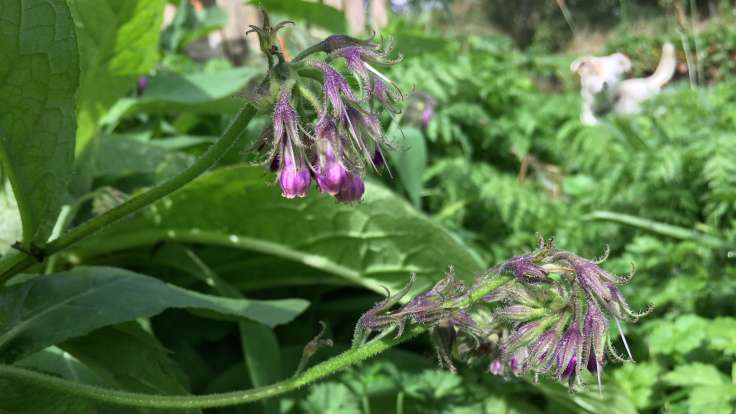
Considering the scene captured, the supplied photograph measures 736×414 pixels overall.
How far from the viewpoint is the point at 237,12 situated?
5703 mm

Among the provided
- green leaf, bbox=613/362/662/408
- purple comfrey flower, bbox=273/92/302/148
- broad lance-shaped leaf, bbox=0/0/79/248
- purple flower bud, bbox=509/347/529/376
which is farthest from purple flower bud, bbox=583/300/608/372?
broad lance-shaped leaf, bbox=0/0/79/248

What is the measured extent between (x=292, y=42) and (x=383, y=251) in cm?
176

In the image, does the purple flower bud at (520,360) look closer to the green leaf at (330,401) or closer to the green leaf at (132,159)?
the green leaf at (330,401)

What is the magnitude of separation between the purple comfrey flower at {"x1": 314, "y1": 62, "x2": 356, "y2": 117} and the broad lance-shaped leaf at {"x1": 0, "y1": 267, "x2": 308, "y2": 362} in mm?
553

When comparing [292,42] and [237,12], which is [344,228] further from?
[237,12]

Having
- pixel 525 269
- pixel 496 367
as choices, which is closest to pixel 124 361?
pixel 496 367

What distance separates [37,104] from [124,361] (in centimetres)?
51

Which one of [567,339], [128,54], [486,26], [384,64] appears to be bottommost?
[486,26]

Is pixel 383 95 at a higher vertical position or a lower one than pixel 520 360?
higher

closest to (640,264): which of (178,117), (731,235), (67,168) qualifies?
(731,235)

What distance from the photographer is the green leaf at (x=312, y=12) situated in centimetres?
316

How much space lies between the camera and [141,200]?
1.33m

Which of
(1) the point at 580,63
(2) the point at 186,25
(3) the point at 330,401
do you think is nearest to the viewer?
(3) the point at 330,401

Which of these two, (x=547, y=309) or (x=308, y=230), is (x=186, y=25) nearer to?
(x=308, y=230)
